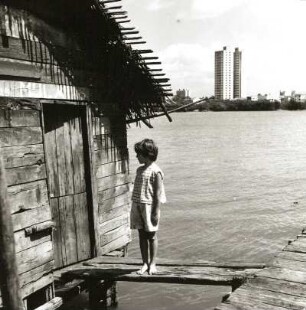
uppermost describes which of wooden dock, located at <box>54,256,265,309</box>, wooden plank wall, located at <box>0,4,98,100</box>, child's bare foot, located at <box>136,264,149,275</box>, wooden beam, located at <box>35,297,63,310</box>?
wooden plank wall, located at <box>0,4,98,100</box>

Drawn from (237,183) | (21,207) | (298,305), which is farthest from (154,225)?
(237,183)

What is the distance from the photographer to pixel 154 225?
5.87 meters

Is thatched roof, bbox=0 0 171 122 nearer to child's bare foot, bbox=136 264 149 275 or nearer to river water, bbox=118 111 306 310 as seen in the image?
child's bare foot, bbox=136 264 149 275

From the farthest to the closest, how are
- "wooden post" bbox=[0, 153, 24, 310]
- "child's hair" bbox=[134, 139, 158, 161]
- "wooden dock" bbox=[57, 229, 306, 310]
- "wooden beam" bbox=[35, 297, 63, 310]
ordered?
"wooden beam" bbox=[35, 297, 63, 310], "child's hair" bbox=[134, 139, 158, 161], "wooden dock" bbox=[57, 229, 306, 310], "wooden post" bbox=[0, 153, 24, 310]

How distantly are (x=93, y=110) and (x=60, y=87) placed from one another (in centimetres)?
92

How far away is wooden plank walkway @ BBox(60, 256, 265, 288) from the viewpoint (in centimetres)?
593

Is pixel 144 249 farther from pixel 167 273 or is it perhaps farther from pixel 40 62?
pixel 40 62

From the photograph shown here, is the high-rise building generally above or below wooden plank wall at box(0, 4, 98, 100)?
above

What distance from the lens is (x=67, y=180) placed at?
7133 millimetres

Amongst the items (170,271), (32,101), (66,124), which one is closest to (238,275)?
(170,271)

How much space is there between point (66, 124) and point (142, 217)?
2166 mm

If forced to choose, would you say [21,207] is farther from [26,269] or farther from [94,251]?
[94,251]

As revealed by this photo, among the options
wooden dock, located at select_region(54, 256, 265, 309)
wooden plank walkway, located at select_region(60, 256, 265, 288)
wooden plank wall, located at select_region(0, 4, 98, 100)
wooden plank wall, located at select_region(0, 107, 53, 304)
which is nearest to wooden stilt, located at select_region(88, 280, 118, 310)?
wooden dock, located at select_region(54, 256, 265, 309)

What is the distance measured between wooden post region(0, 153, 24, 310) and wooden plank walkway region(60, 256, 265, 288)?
2.84 m
